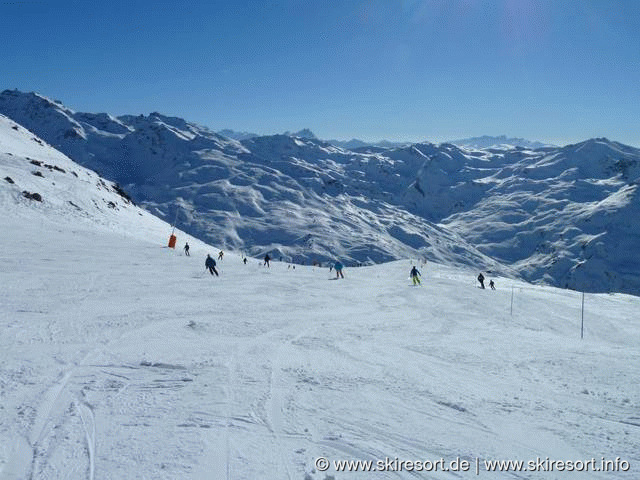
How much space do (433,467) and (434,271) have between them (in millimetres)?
44573

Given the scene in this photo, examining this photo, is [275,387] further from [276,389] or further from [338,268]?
[338,268]

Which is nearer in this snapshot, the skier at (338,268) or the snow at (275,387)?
the snow at (275,387)

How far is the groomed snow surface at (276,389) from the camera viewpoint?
5.93 metres

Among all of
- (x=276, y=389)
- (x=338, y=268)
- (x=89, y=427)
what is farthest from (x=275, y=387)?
(x=338, y=268)

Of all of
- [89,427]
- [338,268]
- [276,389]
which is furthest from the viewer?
[338,268]

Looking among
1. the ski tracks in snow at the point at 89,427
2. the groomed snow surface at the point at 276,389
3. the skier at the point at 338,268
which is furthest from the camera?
the skier at the point at 338,268

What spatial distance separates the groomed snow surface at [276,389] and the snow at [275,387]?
3 centimetres

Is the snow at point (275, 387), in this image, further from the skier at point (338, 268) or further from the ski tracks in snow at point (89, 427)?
the skier at point (338, 268)

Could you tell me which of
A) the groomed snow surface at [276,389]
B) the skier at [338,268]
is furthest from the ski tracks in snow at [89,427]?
the skier at [338,268]

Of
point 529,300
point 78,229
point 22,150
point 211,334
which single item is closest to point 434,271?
point 529,300

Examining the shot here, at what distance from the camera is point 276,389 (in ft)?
26.7

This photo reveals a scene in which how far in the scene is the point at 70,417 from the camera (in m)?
6.66

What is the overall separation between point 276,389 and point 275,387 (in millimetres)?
98

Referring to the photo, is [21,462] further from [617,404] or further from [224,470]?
[617,404]
